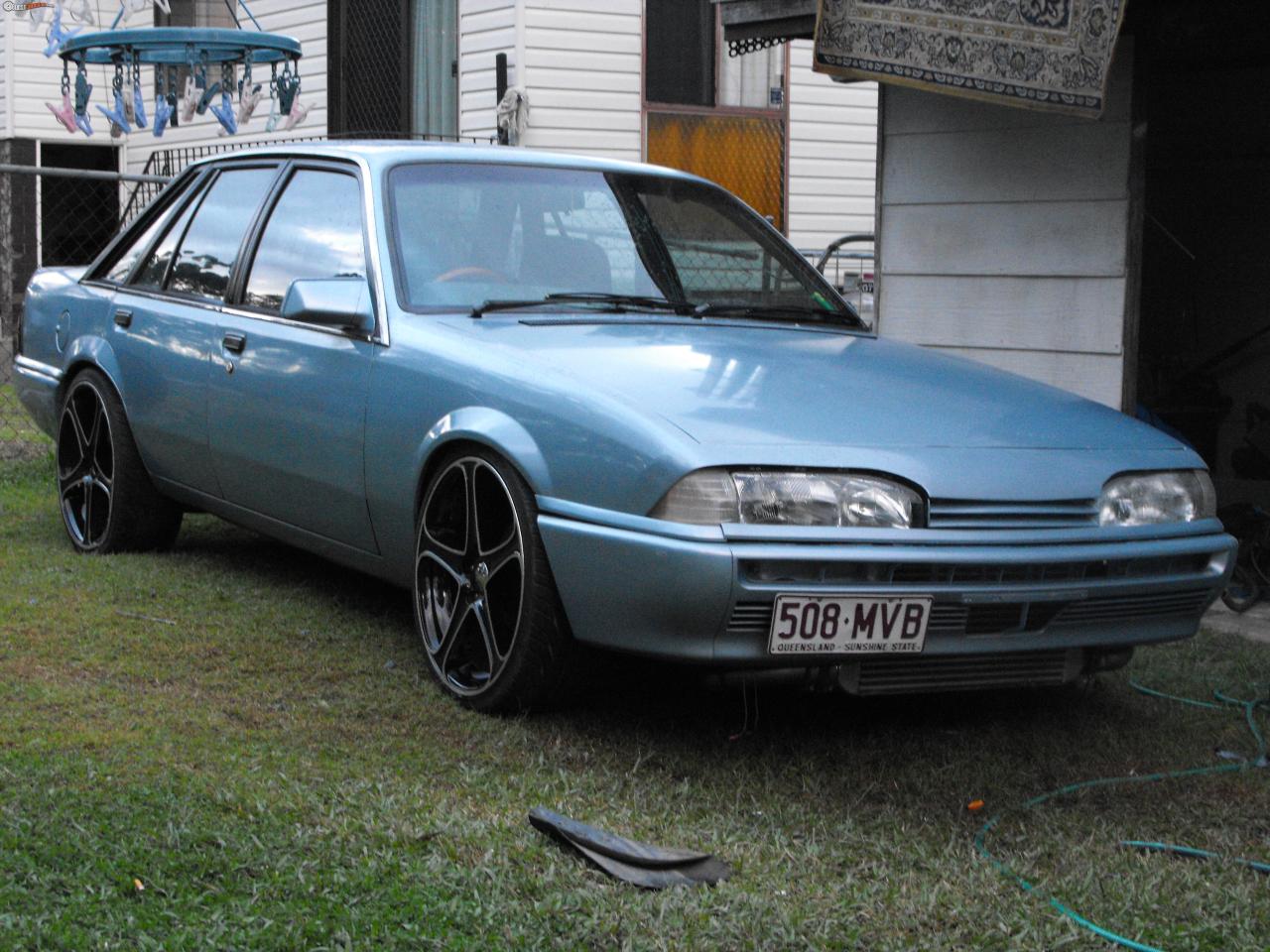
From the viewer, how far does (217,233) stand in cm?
631

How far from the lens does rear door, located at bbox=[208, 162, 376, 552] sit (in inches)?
203

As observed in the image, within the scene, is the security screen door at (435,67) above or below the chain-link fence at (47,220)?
above

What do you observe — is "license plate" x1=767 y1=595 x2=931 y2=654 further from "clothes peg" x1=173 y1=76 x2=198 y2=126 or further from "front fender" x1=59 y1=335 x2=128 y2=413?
"clothes peg" x1=173 y1=76 x2=198 y2=126

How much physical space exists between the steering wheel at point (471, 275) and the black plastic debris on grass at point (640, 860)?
2.07 meters

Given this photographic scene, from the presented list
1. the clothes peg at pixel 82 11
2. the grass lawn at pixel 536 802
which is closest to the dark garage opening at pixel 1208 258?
the grass lawn at pixel 536 802

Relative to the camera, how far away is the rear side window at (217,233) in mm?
6137

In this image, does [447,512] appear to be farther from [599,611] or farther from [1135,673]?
[1135,673]

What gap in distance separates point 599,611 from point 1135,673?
1963 mm

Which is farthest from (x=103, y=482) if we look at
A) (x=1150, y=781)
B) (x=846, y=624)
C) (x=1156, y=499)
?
(x=1150, y=781)

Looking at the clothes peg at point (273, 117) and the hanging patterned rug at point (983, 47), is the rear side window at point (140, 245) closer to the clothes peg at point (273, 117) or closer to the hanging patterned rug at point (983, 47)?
the hanging patterned rug at point (983, 47)

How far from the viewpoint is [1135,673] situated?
528 centimetres

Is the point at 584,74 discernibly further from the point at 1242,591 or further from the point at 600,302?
the point at 600,302

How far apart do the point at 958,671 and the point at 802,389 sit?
0.78 metres

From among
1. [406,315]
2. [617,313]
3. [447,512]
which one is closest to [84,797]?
[447,512]
